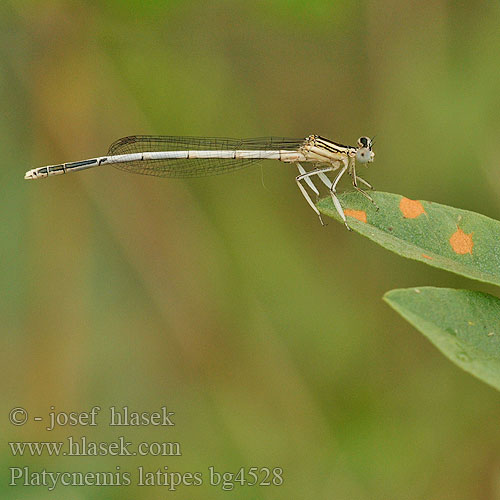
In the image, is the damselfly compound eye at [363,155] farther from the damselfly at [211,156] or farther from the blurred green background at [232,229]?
the blurred green background at [232,229]

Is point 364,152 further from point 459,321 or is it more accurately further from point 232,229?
point 459,321

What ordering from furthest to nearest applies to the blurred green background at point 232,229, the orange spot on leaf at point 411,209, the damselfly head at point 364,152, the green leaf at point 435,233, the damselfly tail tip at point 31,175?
the damselfly tail tip at point 31,175 → the blurred green background at point 232,229 → the damselfly head at point 364,152 → the orange spot on leaf at point 411,209 → the green leaf at point 435,233

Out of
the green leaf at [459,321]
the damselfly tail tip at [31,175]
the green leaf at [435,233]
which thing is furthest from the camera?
the damselfly tail tip at [31,175]

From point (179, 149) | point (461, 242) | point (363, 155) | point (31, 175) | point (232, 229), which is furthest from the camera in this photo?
point (232, 229)

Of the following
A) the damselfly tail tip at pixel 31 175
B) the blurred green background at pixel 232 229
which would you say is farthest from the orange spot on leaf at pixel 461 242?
the damselfly tail tip at pixel 31 175

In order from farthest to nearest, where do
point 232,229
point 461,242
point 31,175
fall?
point 232,229 → point 31,175 → point 461,242

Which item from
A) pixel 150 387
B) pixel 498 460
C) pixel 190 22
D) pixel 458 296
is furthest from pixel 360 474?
pixel 190 22

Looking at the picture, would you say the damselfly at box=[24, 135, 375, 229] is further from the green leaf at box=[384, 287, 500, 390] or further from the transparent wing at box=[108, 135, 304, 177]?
the green leaf at box=[384, 287, 500, 390]

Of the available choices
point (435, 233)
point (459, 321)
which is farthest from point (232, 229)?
point (459, 321)
